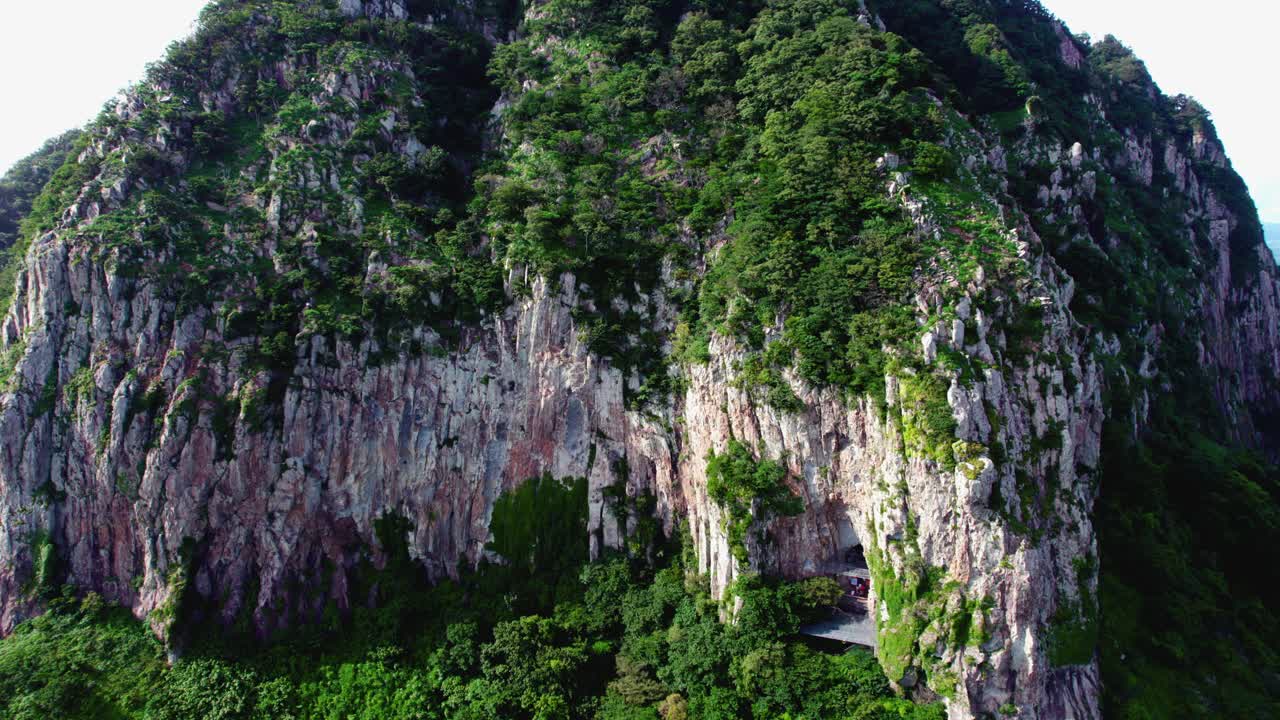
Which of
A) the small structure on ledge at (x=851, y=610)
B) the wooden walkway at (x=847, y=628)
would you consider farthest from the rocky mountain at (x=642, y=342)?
the wooden walkway at (x=847, y=628)

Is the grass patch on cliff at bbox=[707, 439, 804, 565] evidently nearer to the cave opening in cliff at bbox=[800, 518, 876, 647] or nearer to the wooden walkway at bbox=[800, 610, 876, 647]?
the cave opening in cliff at bbox=[800, 518, 876, 647]

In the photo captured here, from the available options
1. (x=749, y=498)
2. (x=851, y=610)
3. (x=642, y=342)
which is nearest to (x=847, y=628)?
(x=851, y=610)

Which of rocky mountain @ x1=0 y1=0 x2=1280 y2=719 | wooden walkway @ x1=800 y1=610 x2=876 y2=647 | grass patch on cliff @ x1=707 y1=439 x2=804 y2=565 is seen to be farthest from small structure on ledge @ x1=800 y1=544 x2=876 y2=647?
grass patch on cliff @ x1=707 y1=439 x2=804 y2=565

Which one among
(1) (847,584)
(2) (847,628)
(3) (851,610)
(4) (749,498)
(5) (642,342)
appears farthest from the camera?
(5) (642,342)

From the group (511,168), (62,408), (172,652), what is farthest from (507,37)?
(172,652)

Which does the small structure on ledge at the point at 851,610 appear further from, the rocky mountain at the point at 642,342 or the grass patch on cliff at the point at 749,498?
the grass patch on cliff at the point at 749,498

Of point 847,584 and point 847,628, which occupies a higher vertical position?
point 847,584

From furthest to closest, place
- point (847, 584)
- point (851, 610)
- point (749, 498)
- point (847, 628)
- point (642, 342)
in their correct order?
point (642, 342) < point (847, 584) < point (851, 610) < point (749, 498) < point (847, 628)

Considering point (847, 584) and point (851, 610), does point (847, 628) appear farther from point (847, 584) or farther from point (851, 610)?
point (847, 584)
